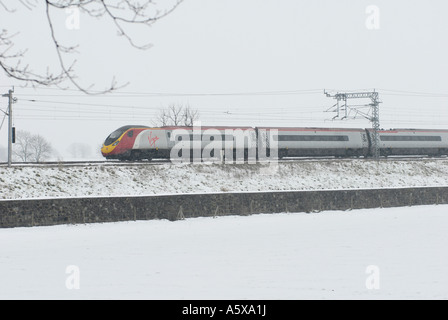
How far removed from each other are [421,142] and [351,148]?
664 centimetres

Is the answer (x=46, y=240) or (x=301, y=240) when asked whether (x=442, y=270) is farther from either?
(x=46, y=240)

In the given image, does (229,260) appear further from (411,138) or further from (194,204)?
(411,138)

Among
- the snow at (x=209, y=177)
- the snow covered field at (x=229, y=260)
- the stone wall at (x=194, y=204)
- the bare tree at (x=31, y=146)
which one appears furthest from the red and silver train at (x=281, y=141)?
the bare tree at (x=31, y=146)

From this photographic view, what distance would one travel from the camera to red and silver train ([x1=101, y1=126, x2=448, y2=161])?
3350cm

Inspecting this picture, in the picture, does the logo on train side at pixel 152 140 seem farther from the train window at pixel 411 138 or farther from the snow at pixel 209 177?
the train window at pixel 411 138

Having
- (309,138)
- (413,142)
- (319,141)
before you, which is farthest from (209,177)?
(413,142)

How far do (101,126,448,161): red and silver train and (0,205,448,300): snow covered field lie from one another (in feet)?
42.3

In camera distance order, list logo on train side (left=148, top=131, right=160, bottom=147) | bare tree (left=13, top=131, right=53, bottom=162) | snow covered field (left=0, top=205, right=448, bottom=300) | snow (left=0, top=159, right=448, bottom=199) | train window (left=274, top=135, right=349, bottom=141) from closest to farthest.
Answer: snow covered field (left=0, top=205, right=448, bottom=300)
snow (left=0, top=159, right=448, bottom=199)
logo on train side (left=148, top=131, right=160, bottom=147)
train window (left=274, top=135, right=349, bottom=141)
bare tree (left=13, top=131, right=53, bottom=162)

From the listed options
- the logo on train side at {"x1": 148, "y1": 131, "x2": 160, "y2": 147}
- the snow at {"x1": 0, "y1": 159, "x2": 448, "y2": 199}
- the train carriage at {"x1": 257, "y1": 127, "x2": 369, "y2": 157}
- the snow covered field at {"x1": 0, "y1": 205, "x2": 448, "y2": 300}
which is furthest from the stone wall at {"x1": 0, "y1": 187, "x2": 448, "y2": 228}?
the train carriage at {"x1": 257, "y1": 127, "x2": 369, "y2": 157}

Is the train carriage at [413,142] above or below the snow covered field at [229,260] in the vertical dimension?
above

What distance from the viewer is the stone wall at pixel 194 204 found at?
20062 millimetres

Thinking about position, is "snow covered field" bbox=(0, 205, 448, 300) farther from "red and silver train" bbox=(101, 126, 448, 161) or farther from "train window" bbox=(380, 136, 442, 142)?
"train window" bbox=(380, 136, 442, 142)

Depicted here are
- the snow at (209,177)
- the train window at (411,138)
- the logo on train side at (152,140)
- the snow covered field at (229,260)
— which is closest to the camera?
the snow covered field at (229,260)

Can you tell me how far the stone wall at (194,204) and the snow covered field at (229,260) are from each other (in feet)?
2.15
